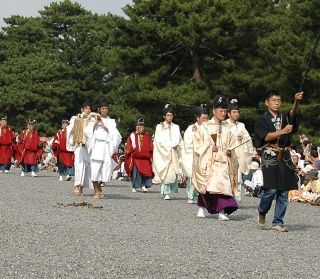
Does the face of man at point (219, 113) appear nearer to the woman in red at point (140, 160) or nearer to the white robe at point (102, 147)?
the white robe at point (102, 147)

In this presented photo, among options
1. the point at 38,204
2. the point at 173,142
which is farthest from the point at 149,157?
the point at 38,204

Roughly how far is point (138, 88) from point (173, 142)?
18467mm

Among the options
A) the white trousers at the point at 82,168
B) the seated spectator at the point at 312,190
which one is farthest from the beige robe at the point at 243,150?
the white trousers at the point at 82,168

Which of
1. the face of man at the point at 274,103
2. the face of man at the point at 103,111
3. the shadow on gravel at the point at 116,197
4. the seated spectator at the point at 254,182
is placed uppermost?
the face of man at the point at 103,111

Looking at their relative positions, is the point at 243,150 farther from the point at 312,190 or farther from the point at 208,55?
the point at 208,55

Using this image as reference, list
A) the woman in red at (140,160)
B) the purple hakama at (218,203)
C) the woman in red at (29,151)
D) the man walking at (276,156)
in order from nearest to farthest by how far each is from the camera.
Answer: the man walking at (276,156) < the purple hakama at (218,203) < the woman in red at (140,160) < the woman in red at (29,151)

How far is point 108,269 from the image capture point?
6684 mm

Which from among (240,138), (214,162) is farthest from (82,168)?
(214,162)

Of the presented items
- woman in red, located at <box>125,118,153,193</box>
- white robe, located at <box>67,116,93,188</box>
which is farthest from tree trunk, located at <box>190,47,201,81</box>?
white robe, located at <box>67,116,93,188</box>

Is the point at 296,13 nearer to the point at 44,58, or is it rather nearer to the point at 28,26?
the point at 44,58

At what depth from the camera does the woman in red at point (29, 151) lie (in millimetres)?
25828

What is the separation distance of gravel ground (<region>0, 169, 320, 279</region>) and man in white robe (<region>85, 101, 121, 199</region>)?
2219mm

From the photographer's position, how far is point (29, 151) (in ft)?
84.9

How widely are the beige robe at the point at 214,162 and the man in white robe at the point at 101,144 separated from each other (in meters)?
3.89
